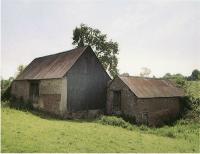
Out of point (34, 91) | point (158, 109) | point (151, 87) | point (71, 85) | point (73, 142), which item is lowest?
point (73, 142)

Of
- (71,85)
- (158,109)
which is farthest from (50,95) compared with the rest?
(158,109)

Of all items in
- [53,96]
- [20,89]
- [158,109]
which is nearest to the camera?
[158,109]

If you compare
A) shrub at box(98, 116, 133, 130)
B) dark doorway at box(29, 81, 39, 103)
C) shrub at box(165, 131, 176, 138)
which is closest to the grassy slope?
shrub at box(165, 131, 176, 138)

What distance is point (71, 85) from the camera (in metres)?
26.4

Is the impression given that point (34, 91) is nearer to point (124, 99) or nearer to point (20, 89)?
point (20, 89)

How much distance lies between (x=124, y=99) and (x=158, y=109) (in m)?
3.76

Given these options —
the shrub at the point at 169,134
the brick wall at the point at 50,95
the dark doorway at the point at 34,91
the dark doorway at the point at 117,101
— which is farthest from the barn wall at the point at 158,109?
the dark doorway at the point at 34,91

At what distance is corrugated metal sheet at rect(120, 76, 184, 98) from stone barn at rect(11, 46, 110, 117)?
391cm

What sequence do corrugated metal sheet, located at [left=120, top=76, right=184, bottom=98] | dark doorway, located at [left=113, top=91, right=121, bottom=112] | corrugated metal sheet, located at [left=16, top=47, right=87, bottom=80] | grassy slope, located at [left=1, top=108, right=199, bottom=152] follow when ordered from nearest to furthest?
grassy slope, located at [left=1, top=108, right=199, bottom=152]
corrugated metal sheet, located at [left=120, top=76, right=184, bottom=98]
dark doorway, located at [left=113, top=91, right=121, bottom=112]
corrugated metal sheet, located at [left=16, top=47, right=87, bottom=80]

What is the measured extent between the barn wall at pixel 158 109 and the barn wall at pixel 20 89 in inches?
616

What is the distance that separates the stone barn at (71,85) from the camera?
2598 centimetres

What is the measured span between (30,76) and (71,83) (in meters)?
9.10

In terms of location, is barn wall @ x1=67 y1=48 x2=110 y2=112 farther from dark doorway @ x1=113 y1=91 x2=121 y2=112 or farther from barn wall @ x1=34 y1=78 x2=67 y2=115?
dark doorway @ x1=113 y1=91 x2=121 y2=112

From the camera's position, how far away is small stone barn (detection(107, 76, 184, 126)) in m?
24.3
